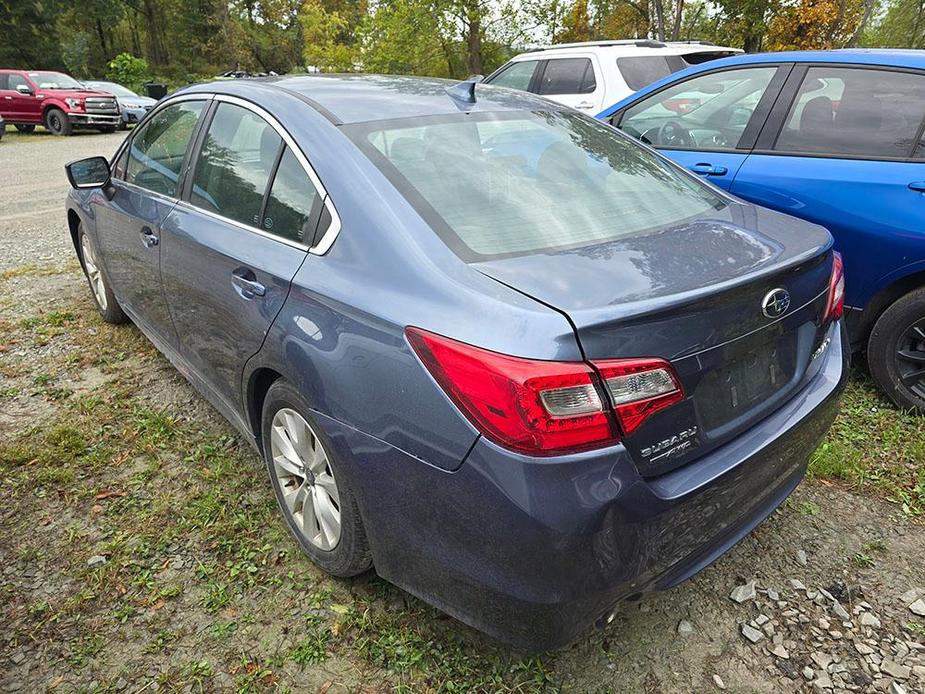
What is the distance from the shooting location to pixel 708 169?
12.1 feet

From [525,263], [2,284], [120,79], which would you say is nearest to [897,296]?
[525,263]

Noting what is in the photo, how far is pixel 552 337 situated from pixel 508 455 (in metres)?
0.28

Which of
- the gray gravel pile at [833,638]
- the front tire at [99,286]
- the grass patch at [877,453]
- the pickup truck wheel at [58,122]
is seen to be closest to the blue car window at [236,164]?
the front tire at [99,286]

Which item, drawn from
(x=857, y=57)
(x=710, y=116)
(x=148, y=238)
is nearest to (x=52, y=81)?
(x=148, y=238)

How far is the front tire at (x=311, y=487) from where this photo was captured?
6.68 feet

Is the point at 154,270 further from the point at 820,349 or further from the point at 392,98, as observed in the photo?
the point at 820,349

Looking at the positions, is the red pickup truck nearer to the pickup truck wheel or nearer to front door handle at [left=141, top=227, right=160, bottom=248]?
the pickup truck wheel

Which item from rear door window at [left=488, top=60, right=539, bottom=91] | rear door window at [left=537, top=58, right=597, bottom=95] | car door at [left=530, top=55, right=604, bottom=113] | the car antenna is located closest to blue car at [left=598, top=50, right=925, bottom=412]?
the car antenna

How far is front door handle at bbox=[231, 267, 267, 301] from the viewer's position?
222 centimetres

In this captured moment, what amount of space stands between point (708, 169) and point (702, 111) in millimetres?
585

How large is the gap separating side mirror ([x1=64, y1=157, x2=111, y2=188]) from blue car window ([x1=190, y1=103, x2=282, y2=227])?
1181mm

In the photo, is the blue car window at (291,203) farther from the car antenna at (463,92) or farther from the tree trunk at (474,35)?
the tree trunk at (474,35)

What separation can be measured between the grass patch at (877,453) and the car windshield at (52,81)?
21135mm

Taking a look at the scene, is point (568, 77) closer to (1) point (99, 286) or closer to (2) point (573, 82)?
(2) point (573, 82)
